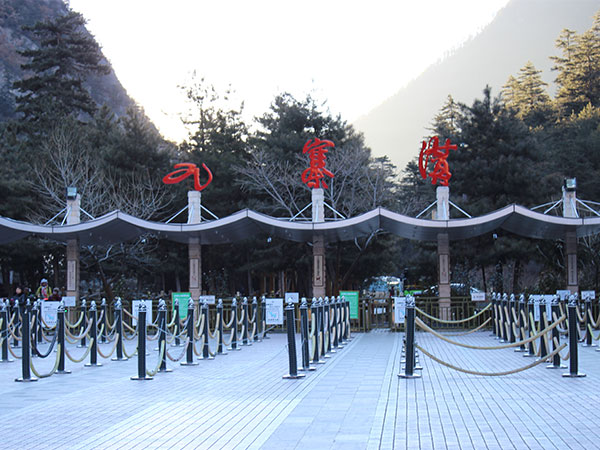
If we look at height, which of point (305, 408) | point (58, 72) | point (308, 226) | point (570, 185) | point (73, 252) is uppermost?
point (58, 72)

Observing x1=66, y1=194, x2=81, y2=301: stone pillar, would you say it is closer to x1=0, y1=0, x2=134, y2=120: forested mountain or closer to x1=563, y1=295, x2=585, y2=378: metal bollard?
x1=563, y1=295, x2=585, y2=378: metal bollard

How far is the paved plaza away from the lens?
6727 mm

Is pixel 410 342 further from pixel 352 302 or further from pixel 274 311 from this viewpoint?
pixel 352 302

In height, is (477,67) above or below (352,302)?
Result: above

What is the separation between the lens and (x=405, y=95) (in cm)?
14850

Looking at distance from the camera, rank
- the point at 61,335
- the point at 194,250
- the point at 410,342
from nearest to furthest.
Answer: the point at 410,342, the point at 61,335, the point at 194,250

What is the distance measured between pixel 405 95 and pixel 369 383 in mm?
142956

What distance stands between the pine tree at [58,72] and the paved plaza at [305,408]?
37.0 m

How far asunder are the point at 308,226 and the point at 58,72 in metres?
35.6

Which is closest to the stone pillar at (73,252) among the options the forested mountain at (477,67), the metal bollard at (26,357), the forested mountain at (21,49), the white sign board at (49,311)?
the white sign board at (49,311)

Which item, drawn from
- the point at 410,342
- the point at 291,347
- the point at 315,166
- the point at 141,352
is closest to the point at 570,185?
the point at 315,166

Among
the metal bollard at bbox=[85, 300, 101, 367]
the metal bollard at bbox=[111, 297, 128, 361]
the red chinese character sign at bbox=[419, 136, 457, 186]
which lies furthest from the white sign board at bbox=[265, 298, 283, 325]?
the red chinese character sign at bbox=[419, 136, 457, 186]

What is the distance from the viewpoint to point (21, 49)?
6581cm

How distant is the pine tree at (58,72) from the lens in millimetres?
46688
